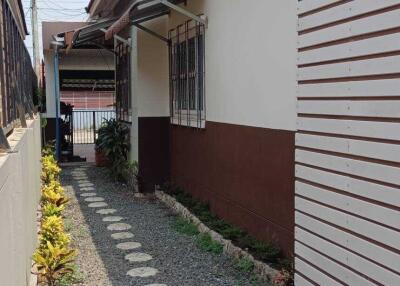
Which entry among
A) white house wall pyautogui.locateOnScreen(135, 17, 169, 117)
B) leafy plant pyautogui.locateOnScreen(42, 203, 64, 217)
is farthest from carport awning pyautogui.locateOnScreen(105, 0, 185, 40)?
leafy plant pyautogui.locateOnScreen(42, 203, 64, 217)

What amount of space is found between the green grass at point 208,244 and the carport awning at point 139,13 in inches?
122

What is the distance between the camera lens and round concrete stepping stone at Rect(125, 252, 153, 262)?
17.7 feet

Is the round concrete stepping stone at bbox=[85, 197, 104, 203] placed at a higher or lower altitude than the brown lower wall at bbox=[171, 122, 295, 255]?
lower

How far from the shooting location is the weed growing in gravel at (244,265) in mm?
4664

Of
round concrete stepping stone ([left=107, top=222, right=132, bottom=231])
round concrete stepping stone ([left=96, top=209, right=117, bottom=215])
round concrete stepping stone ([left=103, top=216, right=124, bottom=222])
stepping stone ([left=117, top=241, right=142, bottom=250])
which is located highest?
round concrete stepping stone ([left=96, top=209, right=117, bottom=215])

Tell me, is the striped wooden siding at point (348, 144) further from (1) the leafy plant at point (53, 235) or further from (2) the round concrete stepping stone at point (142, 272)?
(1) the leafy plant at point (53, 235)

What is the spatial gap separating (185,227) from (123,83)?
17.9 ft

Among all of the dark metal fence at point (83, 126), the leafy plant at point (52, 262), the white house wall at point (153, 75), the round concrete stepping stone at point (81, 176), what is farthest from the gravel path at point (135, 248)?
the dark metal fence at point (83, 126)

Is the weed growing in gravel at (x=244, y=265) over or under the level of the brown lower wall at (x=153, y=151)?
under

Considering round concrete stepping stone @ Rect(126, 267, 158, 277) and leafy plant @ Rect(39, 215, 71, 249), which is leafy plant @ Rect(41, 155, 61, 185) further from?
round concrete stepping stone @ Rect(126, 267, 158, 277)

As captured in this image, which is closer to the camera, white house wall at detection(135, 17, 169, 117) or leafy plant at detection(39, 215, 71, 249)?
leafy plant at detection(39, 215, 71, 249)

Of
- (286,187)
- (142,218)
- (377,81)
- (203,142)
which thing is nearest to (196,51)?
(203,142)

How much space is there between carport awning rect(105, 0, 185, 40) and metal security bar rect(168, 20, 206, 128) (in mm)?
398

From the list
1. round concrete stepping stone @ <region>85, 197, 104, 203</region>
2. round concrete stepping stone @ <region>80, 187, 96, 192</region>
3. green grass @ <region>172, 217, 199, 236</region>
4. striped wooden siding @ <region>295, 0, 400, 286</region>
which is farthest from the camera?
round concrete stepping stone @ <region>80, 187, 96, 192</region>
